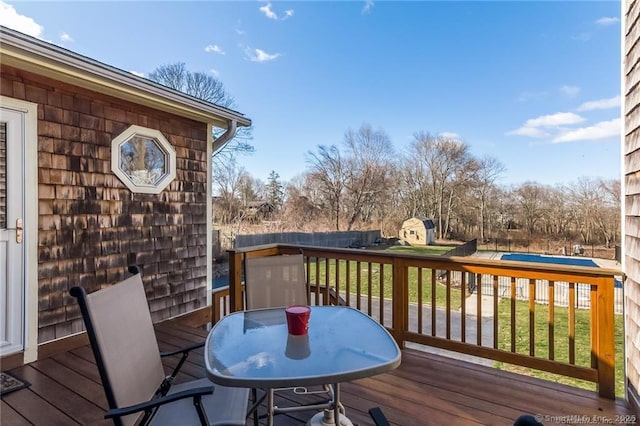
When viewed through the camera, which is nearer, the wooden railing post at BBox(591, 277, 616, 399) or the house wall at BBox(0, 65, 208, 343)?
the wooden railing post at BBox(591, 277, 616, 399)

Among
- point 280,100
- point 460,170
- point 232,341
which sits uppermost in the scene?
point 280,100

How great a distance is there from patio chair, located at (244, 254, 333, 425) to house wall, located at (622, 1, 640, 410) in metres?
2.23

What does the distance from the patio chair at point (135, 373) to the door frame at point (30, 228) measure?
1925 millimetres

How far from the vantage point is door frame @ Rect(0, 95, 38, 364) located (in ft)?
9.60

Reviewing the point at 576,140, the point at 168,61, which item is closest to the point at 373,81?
the point at 168,61

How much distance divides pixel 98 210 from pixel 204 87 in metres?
12.1

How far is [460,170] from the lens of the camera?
24922 millimetres

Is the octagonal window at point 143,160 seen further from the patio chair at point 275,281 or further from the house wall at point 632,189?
the house wall at point 632,189

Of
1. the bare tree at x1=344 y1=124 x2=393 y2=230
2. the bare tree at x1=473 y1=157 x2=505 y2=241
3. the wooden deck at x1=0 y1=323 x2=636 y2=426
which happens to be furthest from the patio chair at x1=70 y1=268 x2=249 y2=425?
the bare tree at x1=473 y1=157 x2=505 y2=241

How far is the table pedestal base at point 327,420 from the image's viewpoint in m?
1.95

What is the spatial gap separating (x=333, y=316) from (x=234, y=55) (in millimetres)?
15626

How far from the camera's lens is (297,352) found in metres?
1.52

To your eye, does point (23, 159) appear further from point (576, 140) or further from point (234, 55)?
point (576, 140)

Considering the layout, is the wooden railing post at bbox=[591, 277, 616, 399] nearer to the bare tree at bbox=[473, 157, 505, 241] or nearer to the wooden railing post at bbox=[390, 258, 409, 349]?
the wooden railing post at bbox=[390, 258, 409, 349]
